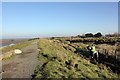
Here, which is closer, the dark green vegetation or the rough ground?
the dark green vegetation

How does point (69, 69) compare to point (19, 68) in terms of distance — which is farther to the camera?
point (19, 68)

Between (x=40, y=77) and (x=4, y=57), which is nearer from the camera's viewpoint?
(x=40, y=77)

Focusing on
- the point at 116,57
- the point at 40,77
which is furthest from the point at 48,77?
the point at 116,57

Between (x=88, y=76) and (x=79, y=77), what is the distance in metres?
0.76

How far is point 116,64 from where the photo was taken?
51.1 feet

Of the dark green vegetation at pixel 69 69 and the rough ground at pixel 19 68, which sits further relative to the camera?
the rough ground at pixel 19 68

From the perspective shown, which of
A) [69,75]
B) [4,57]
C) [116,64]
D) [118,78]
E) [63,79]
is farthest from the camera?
[4,57]

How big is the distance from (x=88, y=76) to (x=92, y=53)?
8810 mm

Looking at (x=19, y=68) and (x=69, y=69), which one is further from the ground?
(x=69, y=69)

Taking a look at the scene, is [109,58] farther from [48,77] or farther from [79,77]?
[48,77]

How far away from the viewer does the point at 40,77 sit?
29.8 ft

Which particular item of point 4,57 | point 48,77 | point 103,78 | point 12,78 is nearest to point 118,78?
point 103,78

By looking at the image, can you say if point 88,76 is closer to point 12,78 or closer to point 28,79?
point 28,79

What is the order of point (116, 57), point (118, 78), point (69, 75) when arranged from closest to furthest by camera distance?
point (69, 75) < point (118, 78) < point (116, 57)
